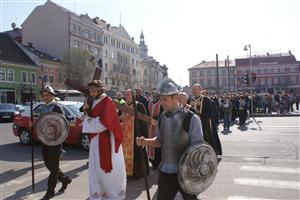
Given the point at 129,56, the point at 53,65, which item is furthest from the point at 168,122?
the point at 129,56

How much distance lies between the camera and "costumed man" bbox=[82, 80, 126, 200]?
5465 mm

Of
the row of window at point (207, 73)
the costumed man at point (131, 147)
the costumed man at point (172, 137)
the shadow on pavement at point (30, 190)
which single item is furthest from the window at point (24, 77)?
the row of window at point (207, 73)

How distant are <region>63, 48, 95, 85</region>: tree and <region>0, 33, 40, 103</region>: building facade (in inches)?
164

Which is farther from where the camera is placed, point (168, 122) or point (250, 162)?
point (250, 162)

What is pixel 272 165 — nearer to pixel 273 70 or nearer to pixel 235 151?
pixel 235 151

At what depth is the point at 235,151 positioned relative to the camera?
39.3 feet

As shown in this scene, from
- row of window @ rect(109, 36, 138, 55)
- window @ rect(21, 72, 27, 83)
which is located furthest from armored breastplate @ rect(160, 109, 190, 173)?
row of window @ rect(109, 36, 138, 55)

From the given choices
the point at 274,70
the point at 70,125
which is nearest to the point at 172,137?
the point at 70,125

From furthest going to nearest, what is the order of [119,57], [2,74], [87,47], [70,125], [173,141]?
[119,57]
[87,47]
[2,74]
[70,125]
[173,141]

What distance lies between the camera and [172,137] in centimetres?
427

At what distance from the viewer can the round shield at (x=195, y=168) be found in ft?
13.0

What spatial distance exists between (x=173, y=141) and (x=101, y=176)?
5.31 ft

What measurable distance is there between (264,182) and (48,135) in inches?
160

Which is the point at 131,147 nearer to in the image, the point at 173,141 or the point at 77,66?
the point at 173,141
